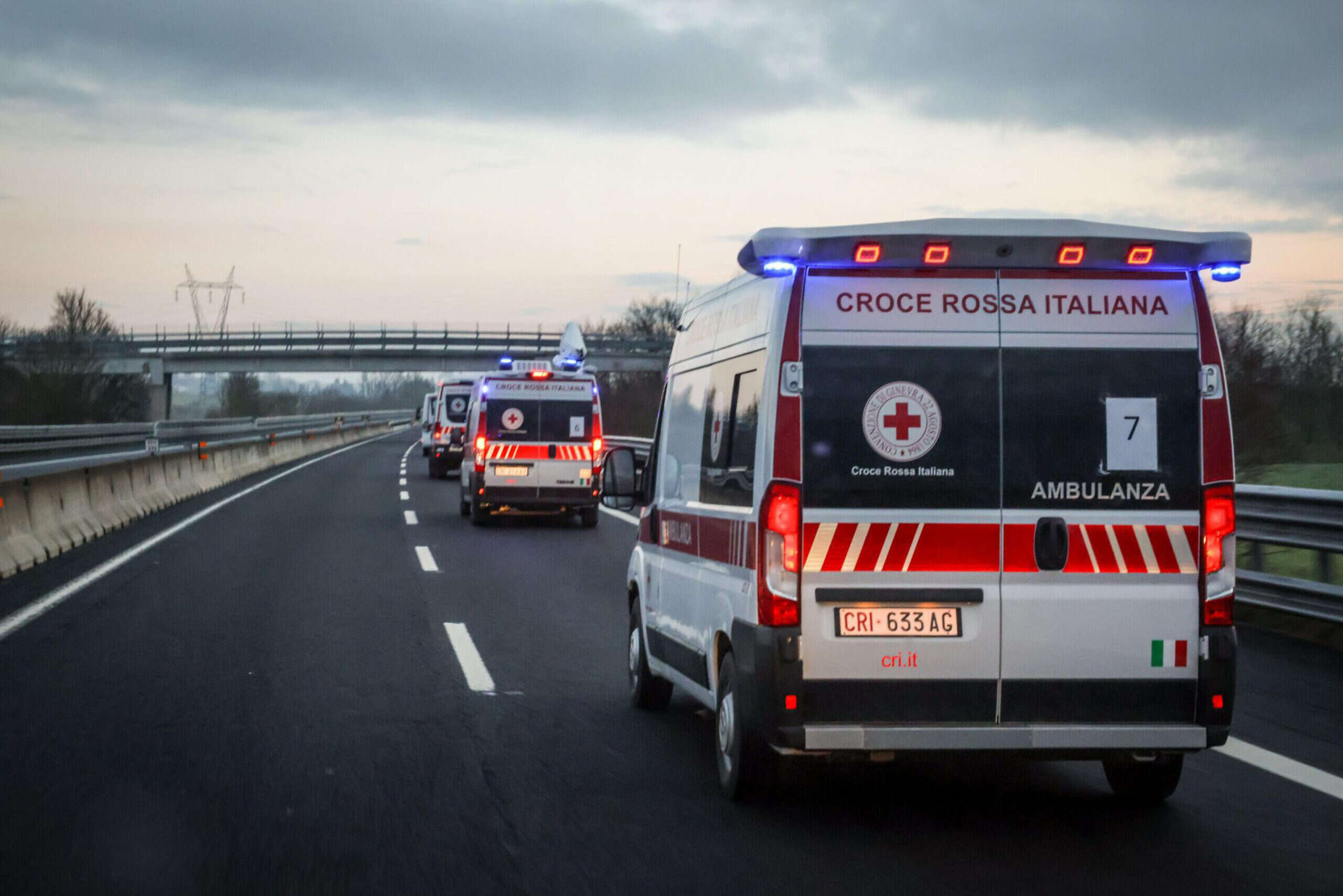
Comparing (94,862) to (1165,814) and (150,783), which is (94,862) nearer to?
(150,783)

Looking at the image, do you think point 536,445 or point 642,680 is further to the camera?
point 536,445

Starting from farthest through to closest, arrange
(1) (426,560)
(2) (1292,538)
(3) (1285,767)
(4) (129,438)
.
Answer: (4) (129,438)
(1) (426,560)
(2) (1292,538)
(3) (1285,767)

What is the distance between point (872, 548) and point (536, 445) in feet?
51.2

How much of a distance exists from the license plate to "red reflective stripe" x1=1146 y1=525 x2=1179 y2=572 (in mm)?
757

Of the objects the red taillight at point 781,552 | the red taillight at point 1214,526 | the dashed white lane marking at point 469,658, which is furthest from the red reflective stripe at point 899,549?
the dashed white lane marking at point 469,658

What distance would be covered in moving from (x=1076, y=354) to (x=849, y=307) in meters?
0.87

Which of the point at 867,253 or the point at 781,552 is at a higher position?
the point at 867,253

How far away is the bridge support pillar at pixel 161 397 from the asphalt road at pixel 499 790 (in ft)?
239

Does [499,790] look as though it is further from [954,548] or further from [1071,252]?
[1071,252]

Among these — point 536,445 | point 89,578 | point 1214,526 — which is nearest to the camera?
point 1214,526

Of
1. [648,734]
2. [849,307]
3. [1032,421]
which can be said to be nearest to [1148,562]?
[1032,421]

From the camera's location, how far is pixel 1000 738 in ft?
17.4

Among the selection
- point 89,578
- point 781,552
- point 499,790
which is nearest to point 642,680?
point 499,790

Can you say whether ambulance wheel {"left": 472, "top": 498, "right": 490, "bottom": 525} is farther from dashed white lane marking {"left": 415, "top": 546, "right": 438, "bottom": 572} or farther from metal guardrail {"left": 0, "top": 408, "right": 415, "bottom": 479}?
metal guardrail {"left": 0, "top": 408, "right": 415, "bottom": 479}
